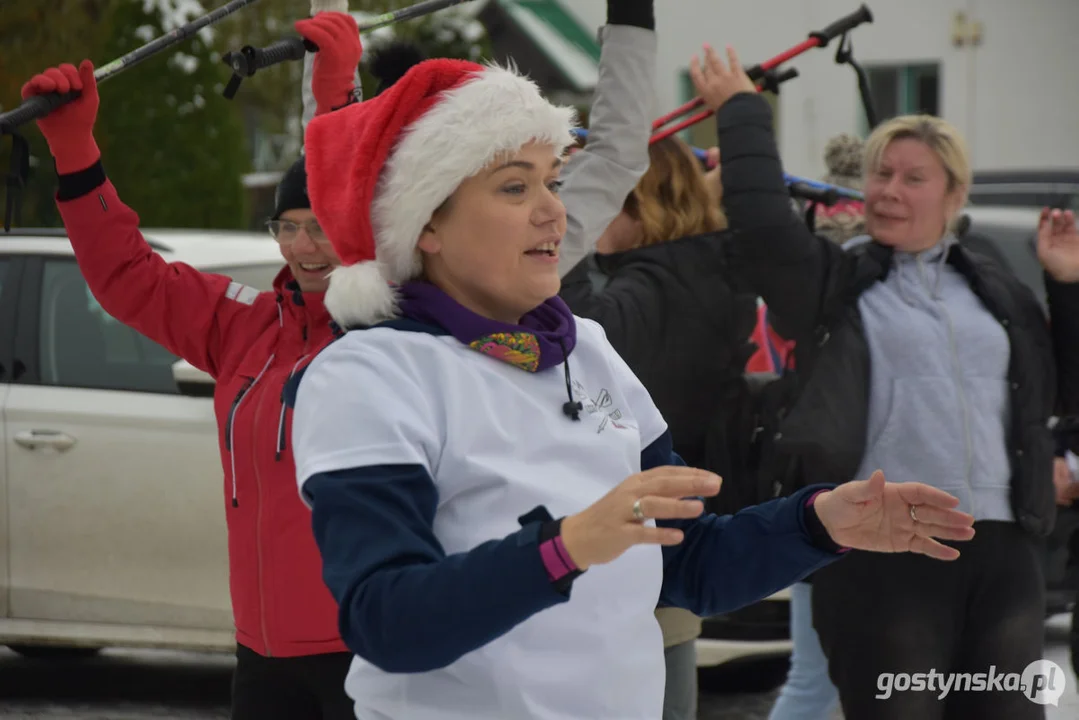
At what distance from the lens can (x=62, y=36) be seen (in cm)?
1035

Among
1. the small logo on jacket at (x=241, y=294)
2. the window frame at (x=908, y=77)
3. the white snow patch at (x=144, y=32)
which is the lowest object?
the window frame at (x=908, y=77)

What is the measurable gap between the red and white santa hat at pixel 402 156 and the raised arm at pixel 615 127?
3.60 feet

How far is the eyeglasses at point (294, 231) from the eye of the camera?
124 inches

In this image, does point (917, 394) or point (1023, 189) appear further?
point (1023, 189)

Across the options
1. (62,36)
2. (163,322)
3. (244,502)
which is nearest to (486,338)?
(244,502)

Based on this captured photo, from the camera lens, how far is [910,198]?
3.73 m

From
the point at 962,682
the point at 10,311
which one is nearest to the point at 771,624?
the point at 962,682

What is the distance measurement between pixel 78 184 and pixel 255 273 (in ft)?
8.04

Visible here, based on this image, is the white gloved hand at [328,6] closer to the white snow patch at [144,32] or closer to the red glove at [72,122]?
the red glove at [72,122]

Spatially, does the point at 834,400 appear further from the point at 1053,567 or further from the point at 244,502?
the point at 1053,567

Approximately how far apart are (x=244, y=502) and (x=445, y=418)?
1.09 m

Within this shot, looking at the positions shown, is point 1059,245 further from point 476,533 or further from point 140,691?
point 140,691

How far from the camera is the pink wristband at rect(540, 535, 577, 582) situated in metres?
1.67

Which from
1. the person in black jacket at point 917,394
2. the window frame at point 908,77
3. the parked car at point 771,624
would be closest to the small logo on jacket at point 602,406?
the person in black jacket at point 917,394
